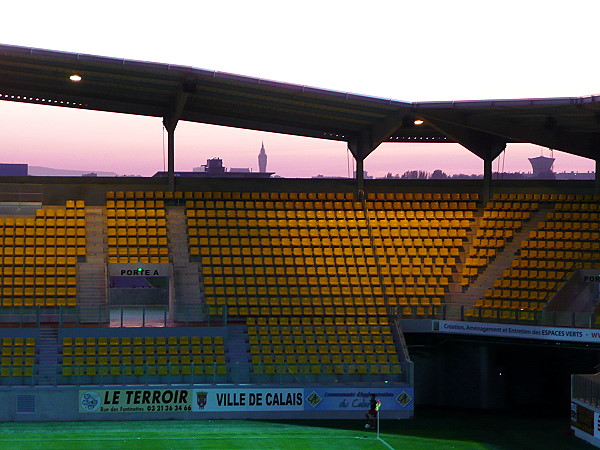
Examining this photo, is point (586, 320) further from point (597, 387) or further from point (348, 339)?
point (348, 339)

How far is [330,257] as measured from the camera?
41562 millimetres

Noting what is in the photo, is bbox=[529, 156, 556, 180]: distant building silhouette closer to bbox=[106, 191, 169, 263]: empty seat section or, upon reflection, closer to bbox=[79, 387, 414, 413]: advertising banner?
bbox=[106, 191, 169, 263]: empty seat section

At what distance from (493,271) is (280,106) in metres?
11.2

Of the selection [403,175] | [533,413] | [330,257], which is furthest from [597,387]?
[403,175]

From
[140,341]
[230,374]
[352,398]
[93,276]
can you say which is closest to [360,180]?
[93,276]

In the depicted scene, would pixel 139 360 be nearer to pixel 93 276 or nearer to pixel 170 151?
pixel 93 276

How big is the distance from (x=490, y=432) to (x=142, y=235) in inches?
655

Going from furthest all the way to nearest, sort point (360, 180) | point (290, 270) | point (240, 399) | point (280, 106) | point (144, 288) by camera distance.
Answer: point (360, 180) → point (280, 106) → point (290, 270) → point (144, 288) → point (240, 399)

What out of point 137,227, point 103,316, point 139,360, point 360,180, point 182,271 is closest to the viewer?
point 139,360

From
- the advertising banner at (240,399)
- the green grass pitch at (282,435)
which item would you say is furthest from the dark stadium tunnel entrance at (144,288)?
the green grass pitch at (282,435)

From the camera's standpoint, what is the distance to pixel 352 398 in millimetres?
34531

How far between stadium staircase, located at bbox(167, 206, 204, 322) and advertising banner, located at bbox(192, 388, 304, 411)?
3.40m

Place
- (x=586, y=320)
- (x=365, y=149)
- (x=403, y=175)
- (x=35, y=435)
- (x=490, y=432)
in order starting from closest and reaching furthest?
(x=35, y=435) → (x=490, y=432) → (x=586, y=320) → (x=365, y=149) → (x=403, y=175)

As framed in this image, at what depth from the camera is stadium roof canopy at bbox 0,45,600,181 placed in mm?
38250
